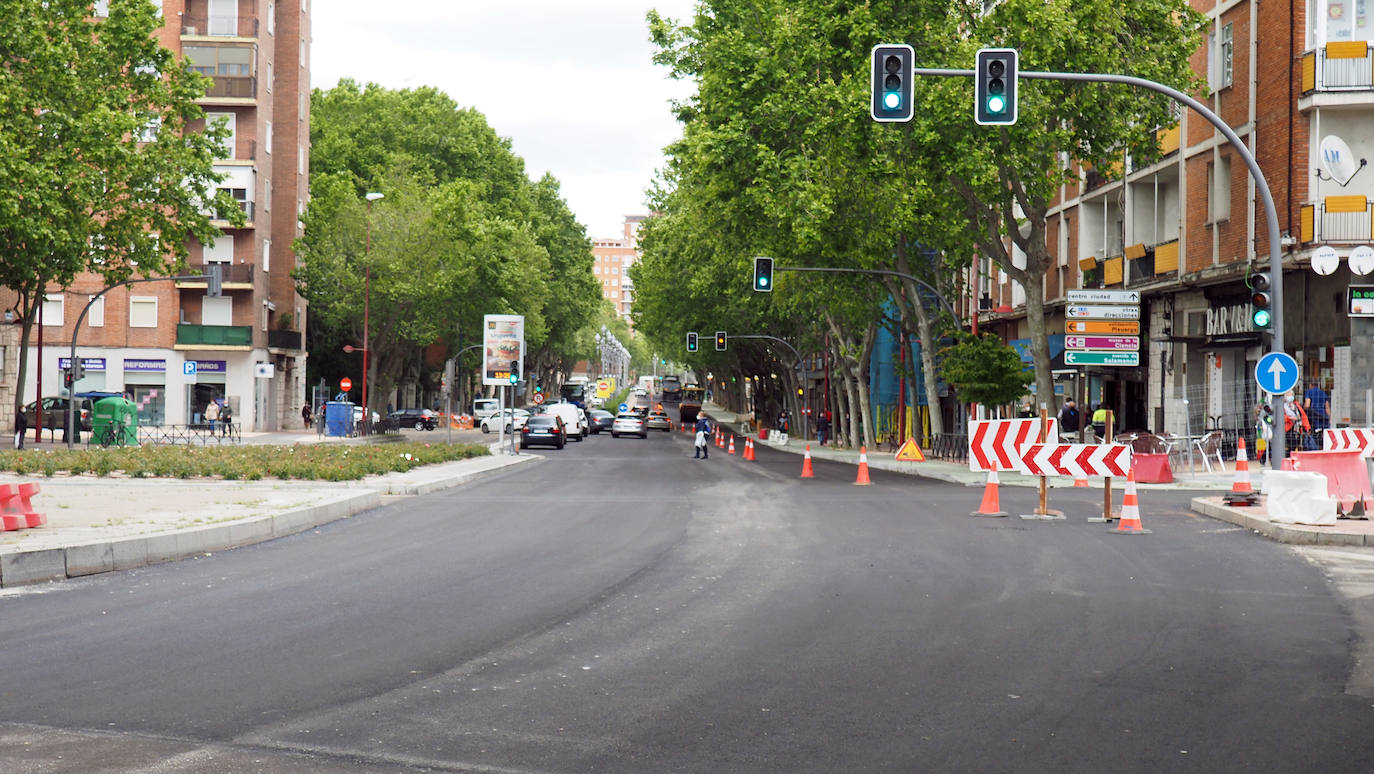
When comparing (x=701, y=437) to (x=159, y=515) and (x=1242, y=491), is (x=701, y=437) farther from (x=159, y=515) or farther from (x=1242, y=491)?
(x=159, y=515)

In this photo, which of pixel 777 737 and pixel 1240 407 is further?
pixel 1240 407

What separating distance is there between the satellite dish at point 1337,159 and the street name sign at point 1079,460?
12839 millimetres

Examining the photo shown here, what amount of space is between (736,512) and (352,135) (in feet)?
199

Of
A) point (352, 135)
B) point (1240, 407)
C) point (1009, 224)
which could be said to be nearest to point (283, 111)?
point (352, 135)

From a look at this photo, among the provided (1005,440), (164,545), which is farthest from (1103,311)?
(164,545)

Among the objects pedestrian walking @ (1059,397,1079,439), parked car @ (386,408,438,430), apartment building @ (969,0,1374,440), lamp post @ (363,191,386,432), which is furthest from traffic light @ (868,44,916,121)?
parked car @ (386,408,438,430)

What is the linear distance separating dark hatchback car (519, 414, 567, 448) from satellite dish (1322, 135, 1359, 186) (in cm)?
3121

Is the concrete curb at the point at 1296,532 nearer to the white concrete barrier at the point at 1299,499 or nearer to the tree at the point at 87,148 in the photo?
the white concrete barrier at the point at 1299,499

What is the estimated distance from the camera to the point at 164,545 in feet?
43.3

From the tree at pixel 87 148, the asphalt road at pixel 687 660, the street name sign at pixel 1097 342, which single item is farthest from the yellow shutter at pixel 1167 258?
the tree at pixel 87 148

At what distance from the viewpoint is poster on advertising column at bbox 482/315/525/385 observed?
43.4m

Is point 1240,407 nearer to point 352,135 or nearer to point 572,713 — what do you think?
point 572,713

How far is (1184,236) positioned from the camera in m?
33.5

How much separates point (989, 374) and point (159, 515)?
23834 millimetres
